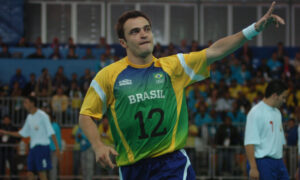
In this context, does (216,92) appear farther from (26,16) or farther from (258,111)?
(26,16)

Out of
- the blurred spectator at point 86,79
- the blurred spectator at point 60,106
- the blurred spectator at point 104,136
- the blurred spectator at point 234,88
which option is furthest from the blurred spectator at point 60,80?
the blurred spectator at point 234,88

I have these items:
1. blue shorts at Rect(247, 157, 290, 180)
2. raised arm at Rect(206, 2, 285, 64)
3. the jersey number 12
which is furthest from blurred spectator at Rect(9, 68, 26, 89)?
raised arm at Rect(206, 2, 285, 64)

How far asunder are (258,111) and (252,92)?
10793 millimetres

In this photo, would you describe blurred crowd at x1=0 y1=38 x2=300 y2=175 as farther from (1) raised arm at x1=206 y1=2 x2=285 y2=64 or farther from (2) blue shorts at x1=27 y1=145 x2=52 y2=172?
(1) raised arm at x1=206 y1=2 x2=285 y2=64

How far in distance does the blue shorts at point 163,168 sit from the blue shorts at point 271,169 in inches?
106

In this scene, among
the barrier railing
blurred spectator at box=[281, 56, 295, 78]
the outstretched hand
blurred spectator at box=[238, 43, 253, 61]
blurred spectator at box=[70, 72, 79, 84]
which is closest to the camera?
the outstretched hand

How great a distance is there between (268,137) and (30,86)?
1217 cm

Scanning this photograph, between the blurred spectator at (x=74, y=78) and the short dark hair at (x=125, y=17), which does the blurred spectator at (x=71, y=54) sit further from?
the short dark hair at (x=125, y=17)

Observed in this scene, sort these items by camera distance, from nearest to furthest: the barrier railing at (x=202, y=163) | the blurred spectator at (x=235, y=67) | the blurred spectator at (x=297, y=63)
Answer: the barrier railing at (x=202, y=163), the blurred spectator at (x=235, y=67), the blurred spectator at (x=297, y=63)

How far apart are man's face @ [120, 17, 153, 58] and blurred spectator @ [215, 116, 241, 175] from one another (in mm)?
A: 10201

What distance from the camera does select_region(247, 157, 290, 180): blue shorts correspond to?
762 centimetres

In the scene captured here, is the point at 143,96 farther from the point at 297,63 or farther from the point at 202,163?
the point at 297,63

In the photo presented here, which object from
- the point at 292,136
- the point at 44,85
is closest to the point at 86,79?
the point at 44,85

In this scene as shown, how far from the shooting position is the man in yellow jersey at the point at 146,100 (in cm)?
512
